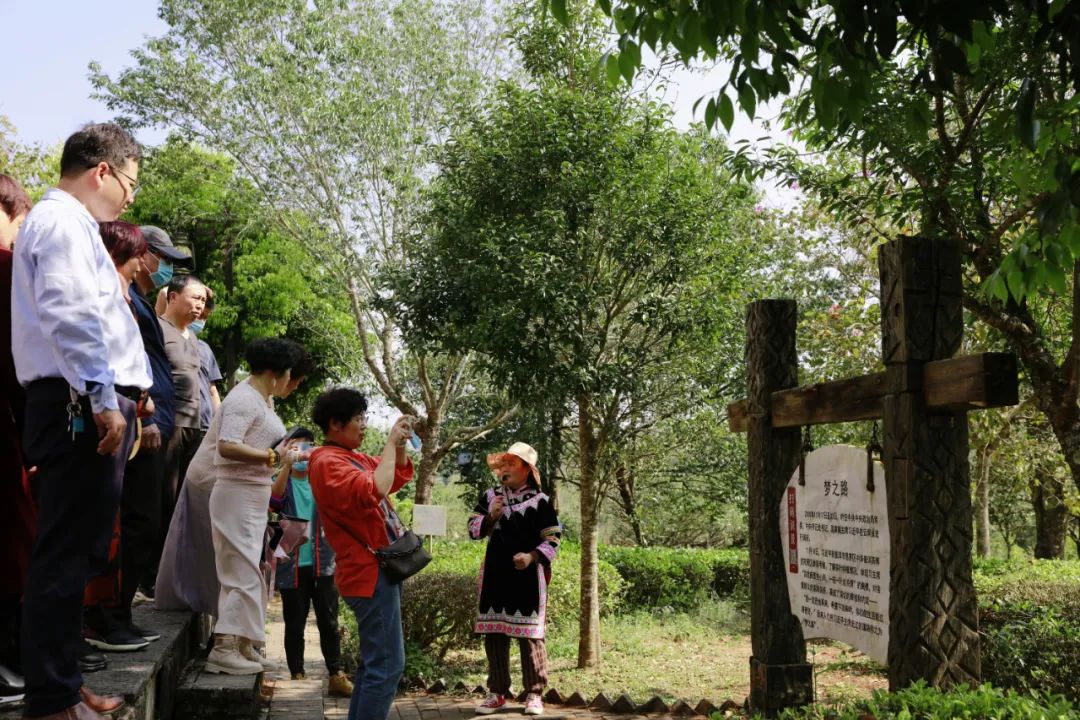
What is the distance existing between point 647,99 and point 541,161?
1437 mm

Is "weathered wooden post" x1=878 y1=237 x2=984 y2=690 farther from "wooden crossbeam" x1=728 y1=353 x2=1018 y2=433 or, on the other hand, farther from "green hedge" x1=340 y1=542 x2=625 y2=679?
"green hedge" x1=340 y1=542 x2=625 y2=679

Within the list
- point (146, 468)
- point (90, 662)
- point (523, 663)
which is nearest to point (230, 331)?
point (523, 663)

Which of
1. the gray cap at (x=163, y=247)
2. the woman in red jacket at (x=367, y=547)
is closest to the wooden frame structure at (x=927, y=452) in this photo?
the woman in red jacket at (x=367, y=547)

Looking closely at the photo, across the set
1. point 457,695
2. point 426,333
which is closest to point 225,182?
point 426,333

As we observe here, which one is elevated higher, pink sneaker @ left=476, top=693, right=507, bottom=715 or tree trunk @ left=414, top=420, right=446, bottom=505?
tree trunk @ left=414, top=420, right=446, bottom=505

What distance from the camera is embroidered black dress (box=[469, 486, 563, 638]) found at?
7.15 meters

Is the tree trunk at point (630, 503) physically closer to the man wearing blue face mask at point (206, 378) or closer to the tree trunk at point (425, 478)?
the tree trunk at point (425, 478)

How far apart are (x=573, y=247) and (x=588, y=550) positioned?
12.0ft

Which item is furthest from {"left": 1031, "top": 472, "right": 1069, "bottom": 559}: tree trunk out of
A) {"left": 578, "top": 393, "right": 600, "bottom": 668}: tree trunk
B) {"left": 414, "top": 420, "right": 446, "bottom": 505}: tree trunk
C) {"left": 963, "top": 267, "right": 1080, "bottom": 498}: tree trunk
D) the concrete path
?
the concrete path

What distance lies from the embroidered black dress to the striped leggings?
96mm

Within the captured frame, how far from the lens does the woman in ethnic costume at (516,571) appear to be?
23.4 feet

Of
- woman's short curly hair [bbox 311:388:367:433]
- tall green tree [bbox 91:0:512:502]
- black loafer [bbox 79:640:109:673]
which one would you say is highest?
tall green tree [bbox 91:0:512:502]

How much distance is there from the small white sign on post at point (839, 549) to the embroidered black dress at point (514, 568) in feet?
8.04

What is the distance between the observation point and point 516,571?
7.25 m
